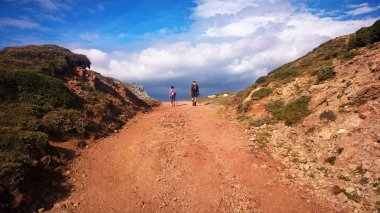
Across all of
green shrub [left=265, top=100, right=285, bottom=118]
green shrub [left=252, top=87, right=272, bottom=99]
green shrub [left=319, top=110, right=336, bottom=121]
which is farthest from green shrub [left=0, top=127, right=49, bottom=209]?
green shrub [left=252, top=87, right=272, bottom=99]

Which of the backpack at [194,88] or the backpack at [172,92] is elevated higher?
the backpack at [194,88]

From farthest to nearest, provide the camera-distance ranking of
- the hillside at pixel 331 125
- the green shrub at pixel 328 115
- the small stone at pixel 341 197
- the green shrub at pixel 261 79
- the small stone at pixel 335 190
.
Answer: the green shrub at pixel 261 79
the green shrub at pixel 328 115
the hillside at pixel 331 125
the small stone at pixel 335 190
the small stone at pixel 341 197

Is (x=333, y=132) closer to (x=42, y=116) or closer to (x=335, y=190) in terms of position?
(x=335, y=190)

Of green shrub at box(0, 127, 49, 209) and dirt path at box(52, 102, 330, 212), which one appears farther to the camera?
dirt path at box(52, 102, 330, 212)

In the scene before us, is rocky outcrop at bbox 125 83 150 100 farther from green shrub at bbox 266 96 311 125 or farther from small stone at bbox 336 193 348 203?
small stone at bbox 336 193 348 203

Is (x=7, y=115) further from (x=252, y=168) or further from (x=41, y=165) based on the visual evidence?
(x=252, y=168)

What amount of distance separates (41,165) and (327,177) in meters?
11.8

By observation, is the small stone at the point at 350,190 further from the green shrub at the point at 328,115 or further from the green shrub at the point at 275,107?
the green shrub at the point at 275,107

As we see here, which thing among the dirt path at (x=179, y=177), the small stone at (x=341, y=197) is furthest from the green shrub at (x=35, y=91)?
the small stone at (x=341, y=197)

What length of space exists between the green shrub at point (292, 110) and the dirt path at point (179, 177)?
276cm

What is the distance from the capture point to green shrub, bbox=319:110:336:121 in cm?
1387

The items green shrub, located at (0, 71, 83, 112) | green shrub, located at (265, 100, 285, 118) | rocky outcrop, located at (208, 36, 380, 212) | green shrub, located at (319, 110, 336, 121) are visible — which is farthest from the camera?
green shrub, located at (265, 100, 285, 118)

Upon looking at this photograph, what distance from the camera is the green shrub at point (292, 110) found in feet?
52.2

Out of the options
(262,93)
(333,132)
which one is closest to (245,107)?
(262,93)
